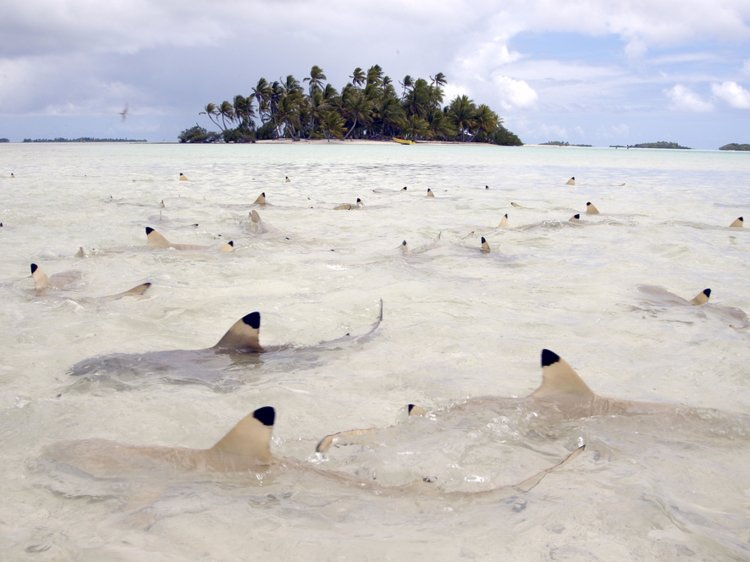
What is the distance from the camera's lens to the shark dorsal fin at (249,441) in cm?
231

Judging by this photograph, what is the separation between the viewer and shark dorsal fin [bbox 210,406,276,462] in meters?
2.31

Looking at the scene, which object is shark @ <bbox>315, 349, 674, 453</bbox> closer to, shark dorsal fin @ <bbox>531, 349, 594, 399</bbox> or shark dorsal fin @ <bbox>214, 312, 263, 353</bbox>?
shark dorsal fin @ <bbox>531, 349, 594, 399</bbox>

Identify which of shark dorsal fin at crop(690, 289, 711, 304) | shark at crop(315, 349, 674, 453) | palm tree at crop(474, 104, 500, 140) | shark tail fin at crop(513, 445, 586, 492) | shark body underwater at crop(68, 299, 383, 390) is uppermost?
palm tree at crop(474, 104, 500, 140)

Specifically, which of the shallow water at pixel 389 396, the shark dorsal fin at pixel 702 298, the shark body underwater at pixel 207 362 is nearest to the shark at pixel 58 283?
the shallow water at pixel 389 396

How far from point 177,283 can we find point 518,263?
3575 mm

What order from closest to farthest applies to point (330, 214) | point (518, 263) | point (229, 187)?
1. point (518, 263)
2. point (330, 214)
3. point (229, 187)

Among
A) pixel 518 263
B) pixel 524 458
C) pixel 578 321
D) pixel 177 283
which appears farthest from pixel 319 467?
pixel 518 263

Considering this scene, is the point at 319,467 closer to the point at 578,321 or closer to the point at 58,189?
the point at 578,321

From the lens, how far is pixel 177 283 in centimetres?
560

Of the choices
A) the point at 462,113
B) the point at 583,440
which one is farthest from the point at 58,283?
the point at 462,113

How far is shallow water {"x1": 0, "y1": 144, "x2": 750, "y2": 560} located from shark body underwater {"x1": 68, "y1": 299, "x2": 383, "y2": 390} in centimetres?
3

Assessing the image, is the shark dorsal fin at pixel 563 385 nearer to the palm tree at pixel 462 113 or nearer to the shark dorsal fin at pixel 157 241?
the shark dorsal fin at pixel 157 241

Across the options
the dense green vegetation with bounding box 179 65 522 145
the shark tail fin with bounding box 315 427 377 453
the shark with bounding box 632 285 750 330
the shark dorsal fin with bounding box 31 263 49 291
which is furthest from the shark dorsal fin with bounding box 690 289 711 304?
the dense green vegetation with bounding box 179 65 522 145

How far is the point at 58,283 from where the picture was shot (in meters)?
5.46
